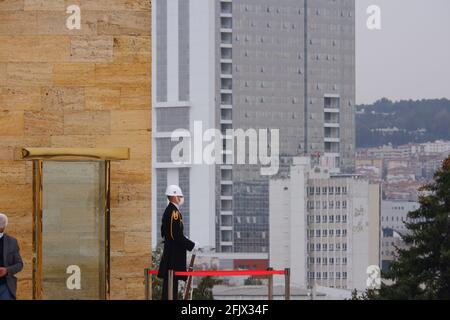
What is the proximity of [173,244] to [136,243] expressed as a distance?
2.83 feet

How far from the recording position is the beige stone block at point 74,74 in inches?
532

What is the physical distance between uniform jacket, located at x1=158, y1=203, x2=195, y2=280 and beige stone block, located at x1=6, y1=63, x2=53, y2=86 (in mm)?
2012

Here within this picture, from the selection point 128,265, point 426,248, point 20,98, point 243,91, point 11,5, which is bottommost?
point 426,248

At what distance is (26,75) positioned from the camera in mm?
13492

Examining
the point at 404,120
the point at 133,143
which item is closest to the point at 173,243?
the point at 133,143

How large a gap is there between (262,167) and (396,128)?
32.6ft

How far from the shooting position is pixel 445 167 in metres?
29.5

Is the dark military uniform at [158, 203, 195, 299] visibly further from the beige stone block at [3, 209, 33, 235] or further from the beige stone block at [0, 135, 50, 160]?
the beige stone block at [0, 135, 50, 160]

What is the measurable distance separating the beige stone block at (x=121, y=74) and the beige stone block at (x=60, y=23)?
40 centimetres

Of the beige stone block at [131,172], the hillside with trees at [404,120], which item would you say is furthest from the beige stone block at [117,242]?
the hillside with trees at [404,120]

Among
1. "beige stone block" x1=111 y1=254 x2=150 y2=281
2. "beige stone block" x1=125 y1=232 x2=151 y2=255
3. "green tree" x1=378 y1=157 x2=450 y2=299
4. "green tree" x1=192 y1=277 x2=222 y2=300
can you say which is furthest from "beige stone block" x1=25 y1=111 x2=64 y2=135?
"green tree" x1=378 y1=157 x2=450 y2=299

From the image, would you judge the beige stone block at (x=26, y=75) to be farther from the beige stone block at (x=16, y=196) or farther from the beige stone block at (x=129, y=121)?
the beige stone block at (x=16, y=196)

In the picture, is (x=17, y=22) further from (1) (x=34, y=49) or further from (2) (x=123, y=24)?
(2) (x=123, y=24)
